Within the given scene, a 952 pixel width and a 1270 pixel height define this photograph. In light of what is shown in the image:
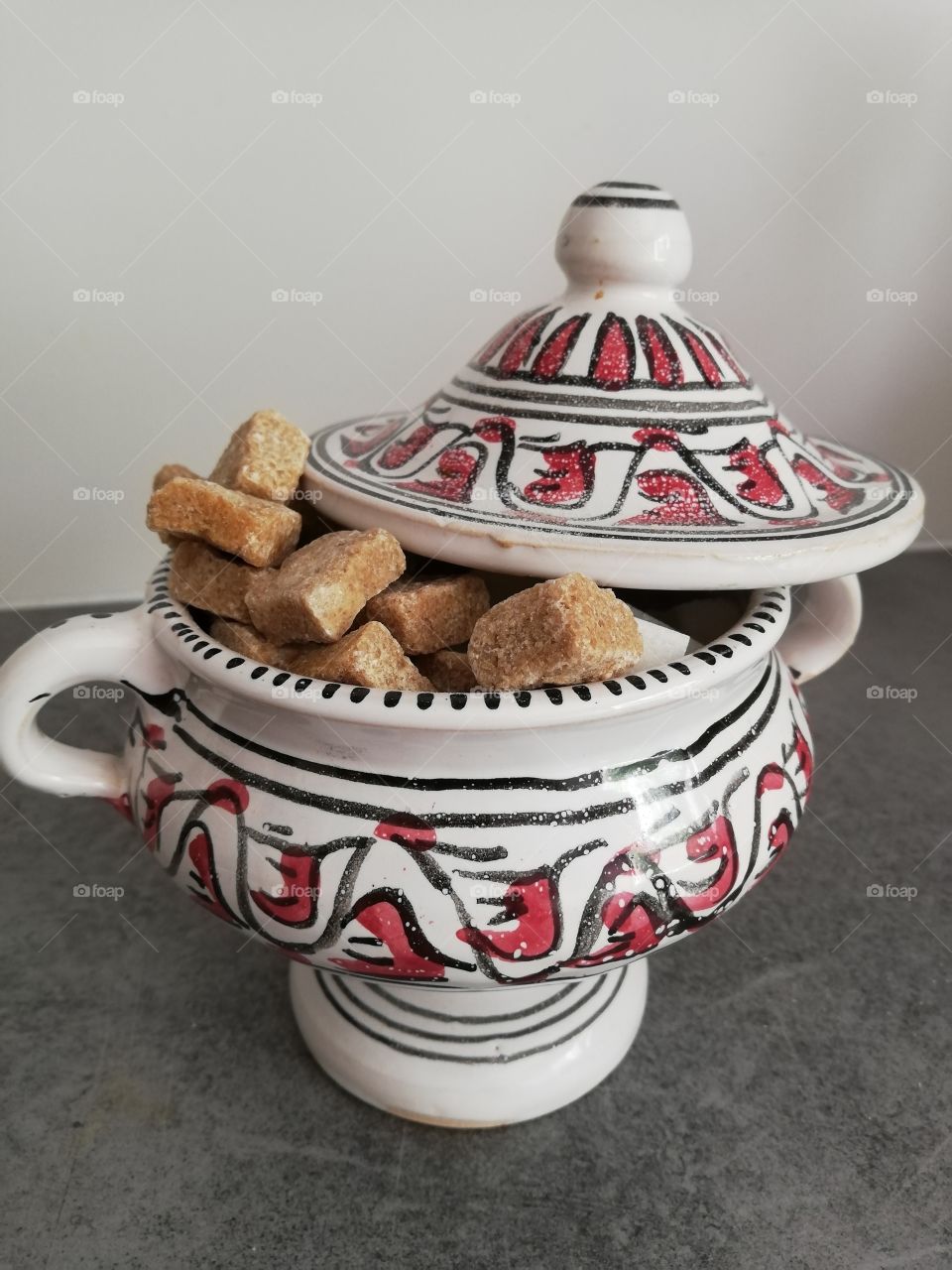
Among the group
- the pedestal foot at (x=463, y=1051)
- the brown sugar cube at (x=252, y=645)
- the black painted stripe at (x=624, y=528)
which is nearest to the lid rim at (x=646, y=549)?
the black painted stripe at (x=624, y=528)

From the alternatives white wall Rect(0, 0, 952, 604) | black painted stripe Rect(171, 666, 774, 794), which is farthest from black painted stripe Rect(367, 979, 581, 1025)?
white wall Rect(0, 0, 952, 604)

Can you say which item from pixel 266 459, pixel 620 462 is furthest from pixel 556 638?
pixel 266 459

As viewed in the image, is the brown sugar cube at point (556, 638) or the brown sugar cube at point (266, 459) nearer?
the brown sugar cube at point (556, 638)

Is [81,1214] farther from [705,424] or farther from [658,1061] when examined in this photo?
[705,424]

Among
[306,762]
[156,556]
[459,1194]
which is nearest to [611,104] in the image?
[156,556]

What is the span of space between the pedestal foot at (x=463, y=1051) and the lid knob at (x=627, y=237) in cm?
51

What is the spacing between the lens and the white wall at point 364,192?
→ 1275 millimetres

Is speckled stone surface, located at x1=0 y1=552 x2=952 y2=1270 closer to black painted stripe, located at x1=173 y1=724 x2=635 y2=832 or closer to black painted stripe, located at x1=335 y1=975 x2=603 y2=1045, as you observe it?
black painted stripe, located at x1=335 y1=975 x2=603 y2=1045

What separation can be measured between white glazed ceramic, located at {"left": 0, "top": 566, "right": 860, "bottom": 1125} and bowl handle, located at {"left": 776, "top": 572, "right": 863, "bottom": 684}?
0.18 m

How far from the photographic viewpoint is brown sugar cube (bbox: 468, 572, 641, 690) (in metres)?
0.49

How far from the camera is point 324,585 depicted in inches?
21.2

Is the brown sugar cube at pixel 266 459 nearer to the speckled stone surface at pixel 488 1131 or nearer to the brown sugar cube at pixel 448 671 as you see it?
the brown sugar cube at pixel 448 671

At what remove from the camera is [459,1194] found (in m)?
0.64

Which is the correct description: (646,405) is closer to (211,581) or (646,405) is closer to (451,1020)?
(211,581)
